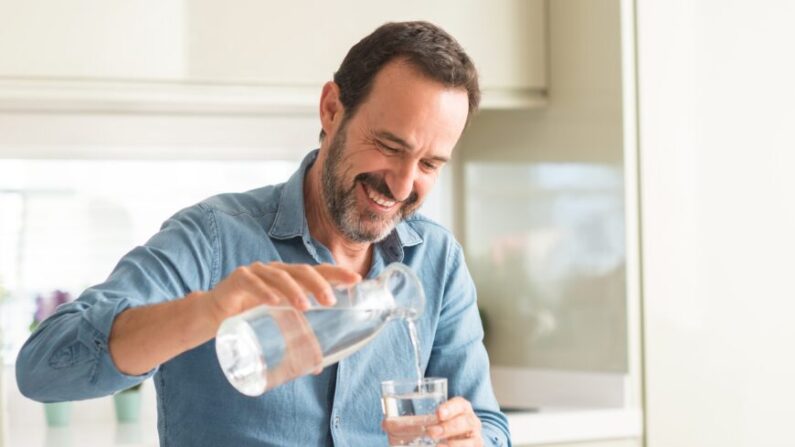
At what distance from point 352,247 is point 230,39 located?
0.98 metres

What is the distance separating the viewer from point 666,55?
104 inches

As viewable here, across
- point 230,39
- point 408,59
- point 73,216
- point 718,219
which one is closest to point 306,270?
point 408,59

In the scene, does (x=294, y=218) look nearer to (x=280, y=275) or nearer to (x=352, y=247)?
(x=352, y=247)

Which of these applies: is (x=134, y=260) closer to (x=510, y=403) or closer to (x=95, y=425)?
(x=95, y=425)

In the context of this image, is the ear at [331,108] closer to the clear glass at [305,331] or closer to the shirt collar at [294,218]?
the shirt collar at [294,218]

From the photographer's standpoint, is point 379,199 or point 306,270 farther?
point 379,199

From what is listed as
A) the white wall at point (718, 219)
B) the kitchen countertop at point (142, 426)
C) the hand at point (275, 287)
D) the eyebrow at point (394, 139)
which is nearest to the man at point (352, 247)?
the eyebrow at point (394, 139)

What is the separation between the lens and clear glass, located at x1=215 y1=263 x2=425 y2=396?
117 cm

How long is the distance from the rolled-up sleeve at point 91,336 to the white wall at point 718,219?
145 cm

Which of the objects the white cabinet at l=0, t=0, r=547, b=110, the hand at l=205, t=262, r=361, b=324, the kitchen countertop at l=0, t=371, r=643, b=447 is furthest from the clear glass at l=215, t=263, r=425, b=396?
the white cabinet at l=0, t=0, r=547, b=110

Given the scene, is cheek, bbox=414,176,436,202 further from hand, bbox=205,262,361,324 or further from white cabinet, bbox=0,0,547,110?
white cabinet, bbox=0,0,547,110

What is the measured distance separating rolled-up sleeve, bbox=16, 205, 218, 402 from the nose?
32cm

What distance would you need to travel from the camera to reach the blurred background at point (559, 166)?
8.29 ft

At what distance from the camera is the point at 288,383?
62.7 inches
